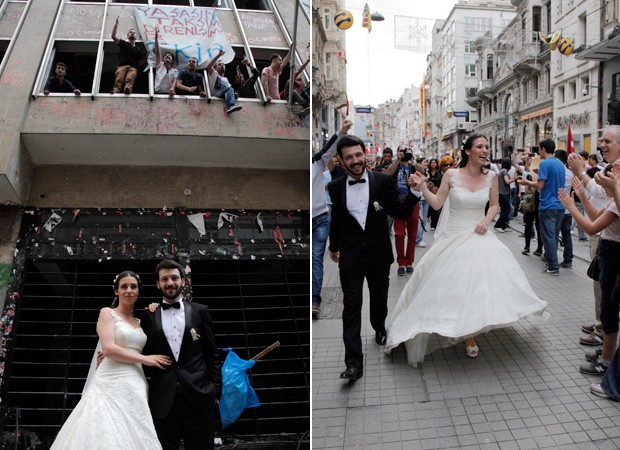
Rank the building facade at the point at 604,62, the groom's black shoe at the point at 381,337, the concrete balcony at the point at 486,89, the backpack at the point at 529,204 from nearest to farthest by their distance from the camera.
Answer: the groom's black shoe at the point at 381,337 < the backpack at the point at 529,204 < the building facade at the point at 604,62 < the concrete balcony at the point at 486,89

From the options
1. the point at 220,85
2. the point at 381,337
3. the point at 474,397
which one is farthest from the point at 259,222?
the point at 474,397

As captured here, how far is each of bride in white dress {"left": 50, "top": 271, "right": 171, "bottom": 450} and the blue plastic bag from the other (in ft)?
5.29

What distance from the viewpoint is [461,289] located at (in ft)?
14.8

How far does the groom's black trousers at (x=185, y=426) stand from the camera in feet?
12.7

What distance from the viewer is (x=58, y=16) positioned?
32.0 feet

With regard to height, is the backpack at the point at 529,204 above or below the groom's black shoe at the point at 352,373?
above

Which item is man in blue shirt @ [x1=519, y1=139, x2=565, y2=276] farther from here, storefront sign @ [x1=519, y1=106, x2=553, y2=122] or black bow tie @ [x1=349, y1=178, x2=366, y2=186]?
storefront sign @ [x1=519, y1=106, x2=553, y2=122]

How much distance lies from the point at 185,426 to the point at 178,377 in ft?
1.29

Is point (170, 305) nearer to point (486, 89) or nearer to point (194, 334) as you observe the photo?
point (194, 334)

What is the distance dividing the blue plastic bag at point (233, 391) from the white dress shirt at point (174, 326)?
1.80m

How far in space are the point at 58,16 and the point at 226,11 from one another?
10.1ft

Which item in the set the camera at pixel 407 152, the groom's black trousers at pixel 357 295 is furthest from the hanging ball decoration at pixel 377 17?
the groom's black trousers at pixel 357 295

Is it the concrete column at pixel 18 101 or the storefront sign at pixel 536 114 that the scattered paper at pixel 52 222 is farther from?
the storefront sign at pixel 536 114

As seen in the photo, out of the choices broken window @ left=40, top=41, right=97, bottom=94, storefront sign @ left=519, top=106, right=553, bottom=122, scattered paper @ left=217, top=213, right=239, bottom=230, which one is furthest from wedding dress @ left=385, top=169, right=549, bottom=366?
storefront sign @ left=519, top=106, right=553, bottom=122
